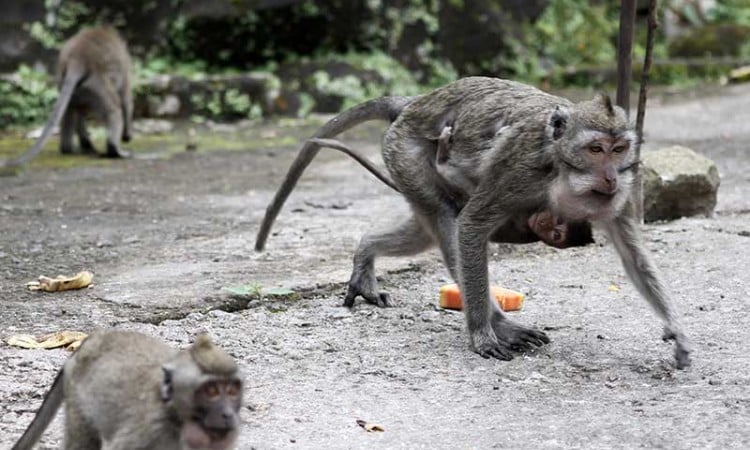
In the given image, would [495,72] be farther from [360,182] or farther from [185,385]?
[185,385]

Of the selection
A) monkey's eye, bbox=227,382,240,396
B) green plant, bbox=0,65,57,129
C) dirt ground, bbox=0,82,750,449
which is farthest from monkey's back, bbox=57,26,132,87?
monkey's eye, bbox=227,382,240,396

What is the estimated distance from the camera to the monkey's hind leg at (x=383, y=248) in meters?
6.06

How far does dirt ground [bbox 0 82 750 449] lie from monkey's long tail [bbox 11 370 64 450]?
0.33 m

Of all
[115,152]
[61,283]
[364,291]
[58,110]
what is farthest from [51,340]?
[115,152]

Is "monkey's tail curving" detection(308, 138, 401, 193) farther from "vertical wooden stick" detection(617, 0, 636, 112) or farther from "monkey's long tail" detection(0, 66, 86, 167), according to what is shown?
"monkey's long tail" detection(0, 66, 86, 167)

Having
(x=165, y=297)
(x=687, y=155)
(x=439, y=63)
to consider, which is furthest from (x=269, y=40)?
(x=165, y=297)

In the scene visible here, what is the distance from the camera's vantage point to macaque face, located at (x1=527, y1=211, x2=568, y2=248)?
5.21m

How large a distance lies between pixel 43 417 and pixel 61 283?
7.90 ft

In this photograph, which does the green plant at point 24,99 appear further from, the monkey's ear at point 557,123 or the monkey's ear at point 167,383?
the monkey's ear at point 167,383

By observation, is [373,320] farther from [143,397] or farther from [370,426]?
[143,397]

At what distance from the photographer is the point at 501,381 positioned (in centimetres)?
500

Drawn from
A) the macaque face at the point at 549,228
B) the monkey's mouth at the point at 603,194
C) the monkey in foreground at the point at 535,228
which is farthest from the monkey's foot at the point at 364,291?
the monkey's mouth at the point at 603,194

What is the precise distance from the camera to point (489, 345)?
5.30 m

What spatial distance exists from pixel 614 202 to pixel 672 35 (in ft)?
39.8
